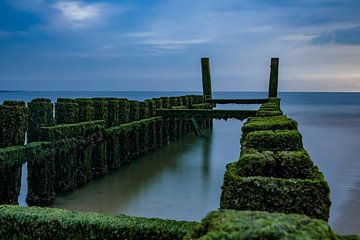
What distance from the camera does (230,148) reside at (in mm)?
23266

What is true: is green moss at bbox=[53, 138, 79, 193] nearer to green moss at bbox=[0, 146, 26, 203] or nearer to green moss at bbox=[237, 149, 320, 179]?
green moss at bbox=[0, 146, 26, 203]

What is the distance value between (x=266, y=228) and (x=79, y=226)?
96.2 inches

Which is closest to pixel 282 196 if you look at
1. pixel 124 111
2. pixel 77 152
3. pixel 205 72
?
pixel 77 152

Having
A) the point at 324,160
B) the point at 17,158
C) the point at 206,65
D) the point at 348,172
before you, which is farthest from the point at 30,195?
the point at 206,65

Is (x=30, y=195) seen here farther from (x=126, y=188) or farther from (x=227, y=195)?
(x=227, y=195)

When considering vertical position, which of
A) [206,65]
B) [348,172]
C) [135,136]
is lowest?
[348,172]

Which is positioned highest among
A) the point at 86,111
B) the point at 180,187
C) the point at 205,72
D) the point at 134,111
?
the point at 205,72

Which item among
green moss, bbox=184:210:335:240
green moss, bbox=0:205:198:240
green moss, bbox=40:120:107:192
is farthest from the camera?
green moss, bbox=40:120:107:192

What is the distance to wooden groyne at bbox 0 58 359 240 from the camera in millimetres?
1953

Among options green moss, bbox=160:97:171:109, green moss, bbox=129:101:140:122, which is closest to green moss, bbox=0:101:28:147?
green moss, bbox=129:101:140:122

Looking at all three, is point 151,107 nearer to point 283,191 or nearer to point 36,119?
point 36,119

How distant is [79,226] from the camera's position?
145 inches

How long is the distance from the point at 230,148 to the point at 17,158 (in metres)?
16.1

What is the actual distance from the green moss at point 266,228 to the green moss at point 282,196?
28.3 inches
